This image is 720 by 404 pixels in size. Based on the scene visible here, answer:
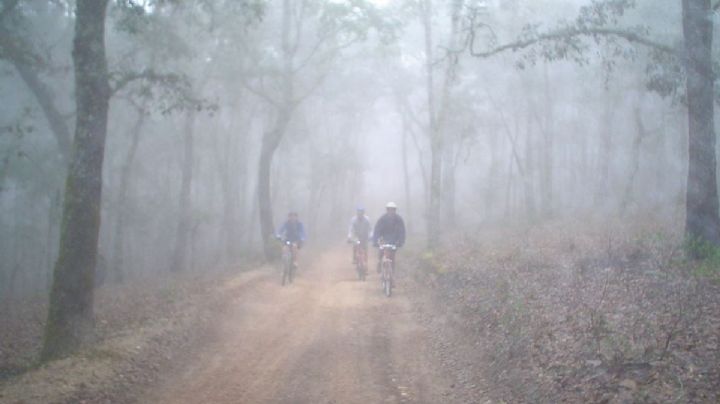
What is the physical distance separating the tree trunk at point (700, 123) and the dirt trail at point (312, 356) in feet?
19.1

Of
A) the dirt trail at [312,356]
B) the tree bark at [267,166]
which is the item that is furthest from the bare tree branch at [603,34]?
the tree bark at [267,166]

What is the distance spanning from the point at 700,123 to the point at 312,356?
28.1ft

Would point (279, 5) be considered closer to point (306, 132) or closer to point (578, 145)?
point (306, 132)

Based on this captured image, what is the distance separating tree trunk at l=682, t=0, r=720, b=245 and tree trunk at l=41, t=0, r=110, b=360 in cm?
1089

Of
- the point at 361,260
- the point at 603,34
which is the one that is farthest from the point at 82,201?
the point at 603,34

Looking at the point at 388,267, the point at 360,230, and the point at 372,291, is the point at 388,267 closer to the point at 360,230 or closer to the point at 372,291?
the point at 372,291

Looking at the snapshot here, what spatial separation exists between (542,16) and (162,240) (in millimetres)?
26966

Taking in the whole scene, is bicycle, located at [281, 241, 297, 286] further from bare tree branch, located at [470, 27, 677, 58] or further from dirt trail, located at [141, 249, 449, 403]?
bare tree branch, located at [470, 27, 677, 58]

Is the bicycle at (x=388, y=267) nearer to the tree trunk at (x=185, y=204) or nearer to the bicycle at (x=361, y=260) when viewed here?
the bicycle at (x=361, y=260)

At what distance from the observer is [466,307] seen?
11258mm

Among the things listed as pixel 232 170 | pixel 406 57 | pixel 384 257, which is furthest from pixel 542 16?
pixel 384 257

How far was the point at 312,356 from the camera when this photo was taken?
30.0ft

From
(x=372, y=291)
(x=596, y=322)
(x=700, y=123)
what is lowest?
(x=372, y=291)

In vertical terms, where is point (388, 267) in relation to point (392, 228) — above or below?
below
